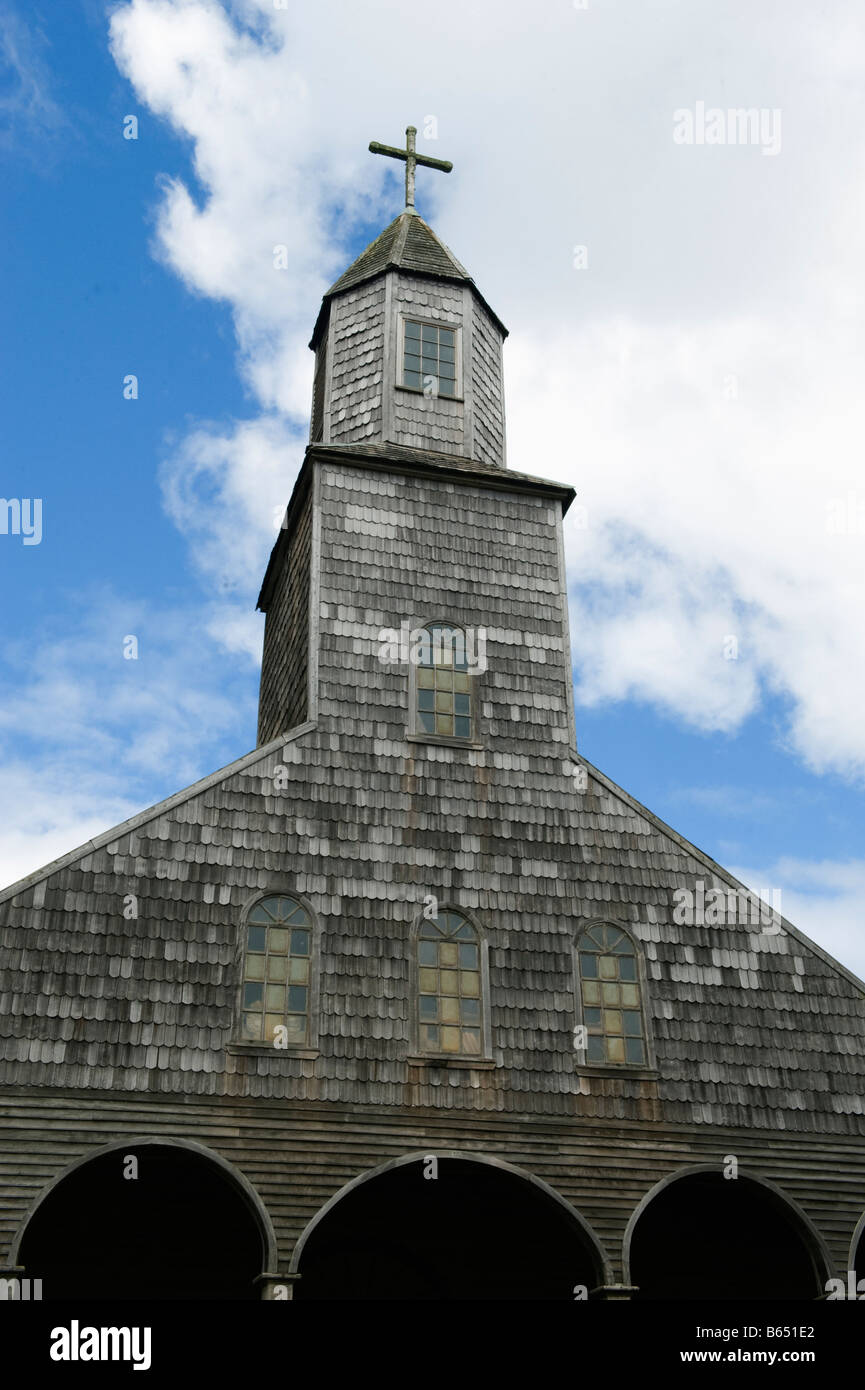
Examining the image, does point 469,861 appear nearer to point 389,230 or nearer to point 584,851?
point 584,851

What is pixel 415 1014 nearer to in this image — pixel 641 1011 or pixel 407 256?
pixel 641 1011

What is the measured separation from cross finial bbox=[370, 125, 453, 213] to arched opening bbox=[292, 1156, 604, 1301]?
1538cm

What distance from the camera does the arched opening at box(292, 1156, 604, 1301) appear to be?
14.9m

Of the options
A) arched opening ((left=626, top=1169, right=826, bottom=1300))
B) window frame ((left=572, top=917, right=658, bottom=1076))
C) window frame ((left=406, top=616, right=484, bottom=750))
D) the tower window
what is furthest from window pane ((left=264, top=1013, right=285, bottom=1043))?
the tower window

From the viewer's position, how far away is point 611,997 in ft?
46.7

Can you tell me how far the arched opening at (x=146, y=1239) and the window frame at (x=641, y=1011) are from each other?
404 cm

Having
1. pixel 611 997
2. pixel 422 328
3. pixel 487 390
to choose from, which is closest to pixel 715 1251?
pixel 611 997

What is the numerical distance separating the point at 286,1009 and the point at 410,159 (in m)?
14.8

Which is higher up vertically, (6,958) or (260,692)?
(260,692)

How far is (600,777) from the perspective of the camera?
1561 cm

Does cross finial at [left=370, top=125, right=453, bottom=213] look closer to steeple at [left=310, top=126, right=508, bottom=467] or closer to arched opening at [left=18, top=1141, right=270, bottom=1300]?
steeple at [left=310, top=126, right=508, bottom=467]

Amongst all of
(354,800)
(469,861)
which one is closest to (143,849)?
(354,800)

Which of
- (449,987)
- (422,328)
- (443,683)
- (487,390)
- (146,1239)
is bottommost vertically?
(146,1239)

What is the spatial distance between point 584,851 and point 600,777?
1.05m
